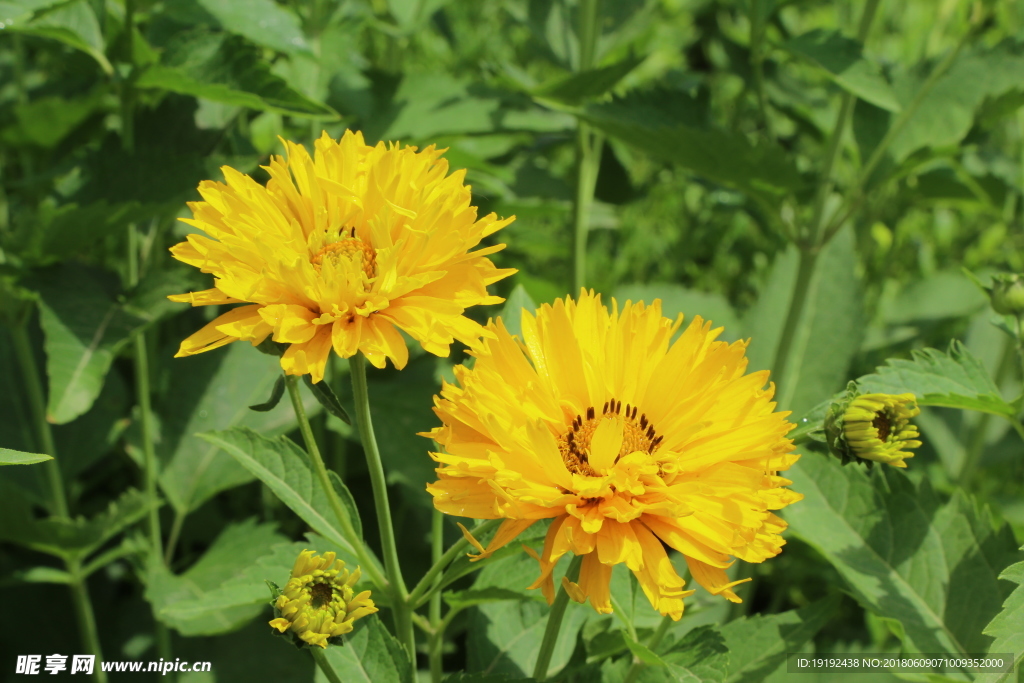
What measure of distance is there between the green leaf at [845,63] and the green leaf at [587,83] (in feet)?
1.08

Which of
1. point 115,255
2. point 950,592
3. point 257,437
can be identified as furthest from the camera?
point 115,255

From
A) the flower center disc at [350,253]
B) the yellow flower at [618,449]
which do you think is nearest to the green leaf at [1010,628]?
the yellow flower at [618,449]

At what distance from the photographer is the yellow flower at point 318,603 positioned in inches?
36.8

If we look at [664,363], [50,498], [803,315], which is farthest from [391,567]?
[803,315]

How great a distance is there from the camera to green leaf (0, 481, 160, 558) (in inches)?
63.9

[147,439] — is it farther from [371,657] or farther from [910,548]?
[910,548]

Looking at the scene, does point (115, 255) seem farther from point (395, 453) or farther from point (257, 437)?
point (257, 437)

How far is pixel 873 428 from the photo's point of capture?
1001mm

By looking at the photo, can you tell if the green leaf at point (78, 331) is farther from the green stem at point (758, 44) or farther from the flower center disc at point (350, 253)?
the green stem at point (758, 44)

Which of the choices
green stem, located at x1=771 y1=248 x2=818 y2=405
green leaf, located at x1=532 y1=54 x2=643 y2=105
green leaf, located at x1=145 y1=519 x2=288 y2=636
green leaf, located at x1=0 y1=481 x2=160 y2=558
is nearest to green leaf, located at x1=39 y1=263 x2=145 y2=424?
green leaf, located at x1=0 y1=481 x2=160 y2=558

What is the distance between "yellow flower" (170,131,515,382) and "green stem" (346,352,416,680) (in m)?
0.06

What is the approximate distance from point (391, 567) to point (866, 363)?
5.97 feet

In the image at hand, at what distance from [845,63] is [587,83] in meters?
0.52

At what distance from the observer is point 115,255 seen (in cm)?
239
